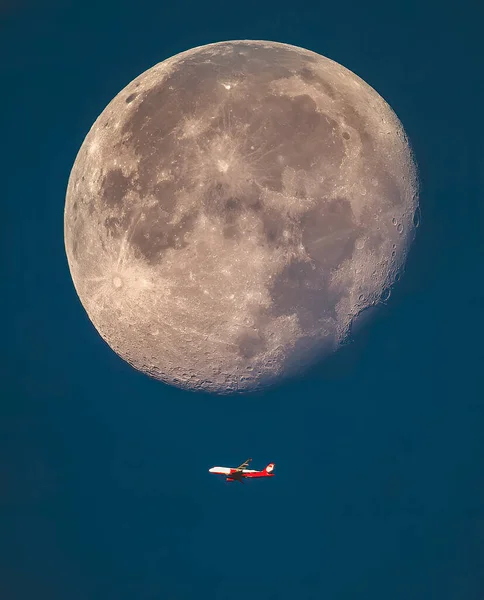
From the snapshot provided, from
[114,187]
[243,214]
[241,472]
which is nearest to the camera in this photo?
[243,214]

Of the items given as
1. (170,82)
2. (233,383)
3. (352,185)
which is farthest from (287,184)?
(233,383)

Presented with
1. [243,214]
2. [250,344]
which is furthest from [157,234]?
A: [250,344]

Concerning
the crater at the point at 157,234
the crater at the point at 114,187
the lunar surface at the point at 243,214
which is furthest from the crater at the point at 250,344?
the crater at the point at 114,187

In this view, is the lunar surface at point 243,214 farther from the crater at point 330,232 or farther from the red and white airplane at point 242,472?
the red and white airplane at point 242,472

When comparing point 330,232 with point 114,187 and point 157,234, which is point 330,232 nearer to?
point 157,234

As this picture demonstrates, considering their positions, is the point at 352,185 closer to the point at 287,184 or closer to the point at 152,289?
the point at 287,184

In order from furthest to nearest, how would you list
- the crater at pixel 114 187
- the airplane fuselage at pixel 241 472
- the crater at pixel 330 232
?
the airplane fuselage at pixel 241 472, the crater at pixel 114 187, the crater at pixel 330 232

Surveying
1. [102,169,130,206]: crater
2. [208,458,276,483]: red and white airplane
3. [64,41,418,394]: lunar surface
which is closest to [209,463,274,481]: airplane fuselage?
[208,458,276,483]: red and white airplane
